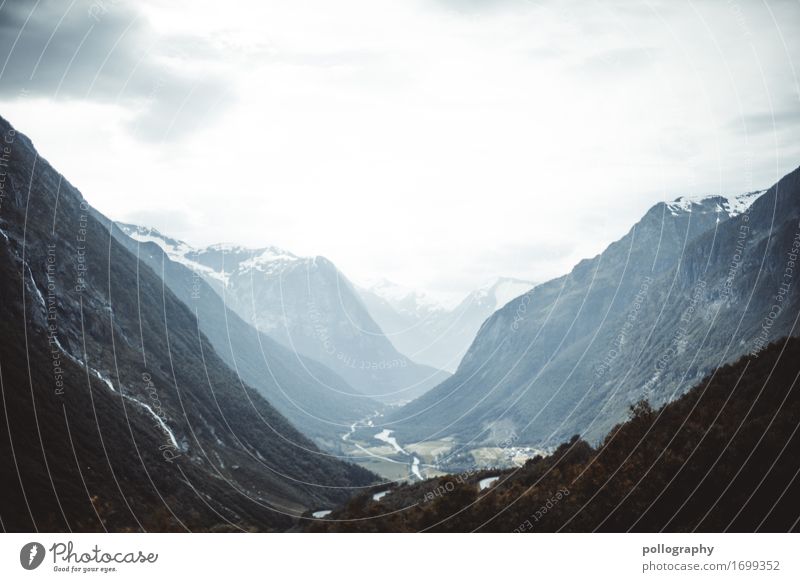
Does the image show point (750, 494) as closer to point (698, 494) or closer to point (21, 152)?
point (698, 494)
